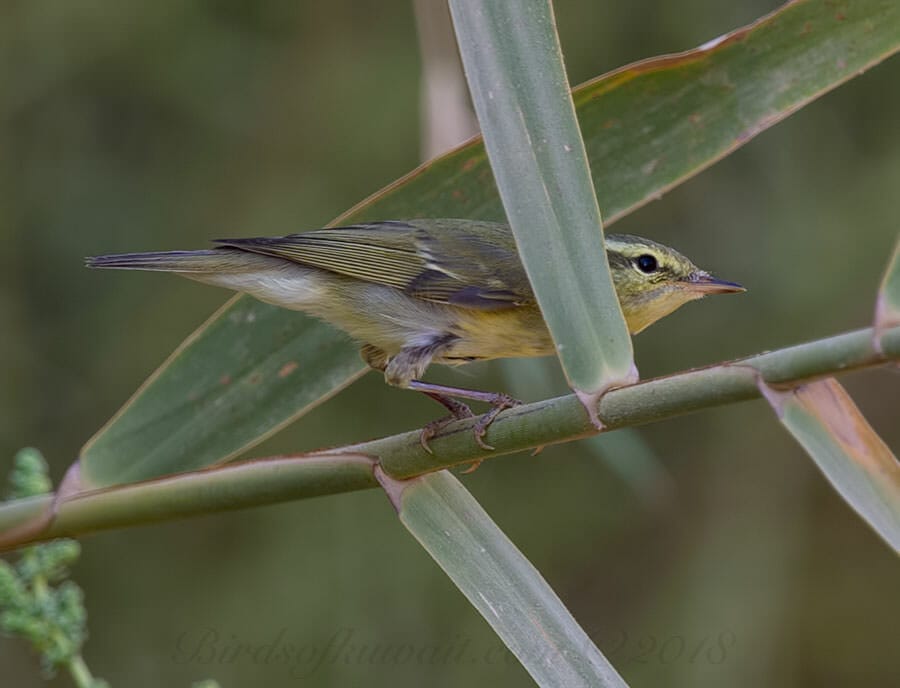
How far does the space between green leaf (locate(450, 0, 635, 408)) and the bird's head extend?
0.97 m

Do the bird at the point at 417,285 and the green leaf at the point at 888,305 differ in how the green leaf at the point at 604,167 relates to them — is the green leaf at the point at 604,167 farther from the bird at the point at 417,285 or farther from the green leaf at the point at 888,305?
the green leaf at the point at 888,305

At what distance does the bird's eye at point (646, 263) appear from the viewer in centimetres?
268

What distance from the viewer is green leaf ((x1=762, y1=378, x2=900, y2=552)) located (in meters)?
1.43

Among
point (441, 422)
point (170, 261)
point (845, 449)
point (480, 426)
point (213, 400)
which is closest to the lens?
point (845, 449)

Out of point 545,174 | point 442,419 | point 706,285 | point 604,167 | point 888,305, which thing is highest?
point 545,174

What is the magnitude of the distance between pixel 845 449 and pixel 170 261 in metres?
1.53

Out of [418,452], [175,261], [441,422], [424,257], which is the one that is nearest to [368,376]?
[424,257]

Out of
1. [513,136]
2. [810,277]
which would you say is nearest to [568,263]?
[513,136]

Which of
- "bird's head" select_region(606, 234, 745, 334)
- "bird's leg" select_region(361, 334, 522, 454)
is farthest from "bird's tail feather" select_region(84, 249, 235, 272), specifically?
"bird's head" select_region(606, 234, 745, 334)

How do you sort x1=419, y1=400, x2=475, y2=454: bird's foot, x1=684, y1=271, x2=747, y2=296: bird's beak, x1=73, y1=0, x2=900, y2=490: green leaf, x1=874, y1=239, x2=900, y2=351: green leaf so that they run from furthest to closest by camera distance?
x1=684, y1=271, x2=747, y2=296: bird's beak < x1=73, y1=0, x2=900, y2=490: green leaf < x1=419, y1=400, x2=475, y2=454: bird's foot < x1=874, y1=239, x2=900, y2=351: green leaf

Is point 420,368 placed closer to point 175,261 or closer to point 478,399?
point 478,399

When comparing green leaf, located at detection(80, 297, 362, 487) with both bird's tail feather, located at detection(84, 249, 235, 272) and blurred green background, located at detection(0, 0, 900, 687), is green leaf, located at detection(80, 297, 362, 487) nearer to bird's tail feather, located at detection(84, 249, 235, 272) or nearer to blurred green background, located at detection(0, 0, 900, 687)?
bird's tail feather, located at detection(84, 249, 235, 272)

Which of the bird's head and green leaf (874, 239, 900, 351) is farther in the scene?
the bird's head

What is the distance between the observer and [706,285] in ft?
8.57
